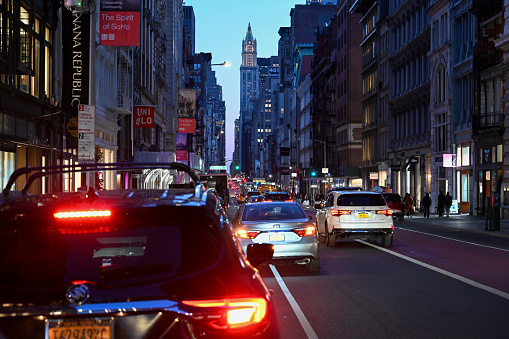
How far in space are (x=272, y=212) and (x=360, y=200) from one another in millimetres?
6393

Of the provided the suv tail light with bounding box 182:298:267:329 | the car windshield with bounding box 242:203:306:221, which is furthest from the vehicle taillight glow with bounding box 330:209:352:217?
the suv tail light with bounding box 182:298:267:329

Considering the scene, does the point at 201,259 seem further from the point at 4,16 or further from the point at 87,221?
the point at 4,16

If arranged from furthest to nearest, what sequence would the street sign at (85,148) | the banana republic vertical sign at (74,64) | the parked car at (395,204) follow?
the parked car at (395,204) → the banana republic vertical sign at (74,64) → the street sign at (85,148)

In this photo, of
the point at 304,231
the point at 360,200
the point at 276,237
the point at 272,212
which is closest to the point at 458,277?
the point at 304,231

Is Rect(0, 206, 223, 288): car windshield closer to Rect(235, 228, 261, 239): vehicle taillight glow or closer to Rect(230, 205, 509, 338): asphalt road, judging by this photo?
Rect(230, 205, 509, 338): asphalt road

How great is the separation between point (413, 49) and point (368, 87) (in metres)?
18.0

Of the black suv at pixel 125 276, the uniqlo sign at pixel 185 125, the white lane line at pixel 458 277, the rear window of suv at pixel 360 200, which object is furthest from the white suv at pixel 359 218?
the uniqlo sign at pixel 185 125

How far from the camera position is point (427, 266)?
16453mm

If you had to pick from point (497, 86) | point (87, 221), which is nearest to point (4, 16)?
point (87, 221)

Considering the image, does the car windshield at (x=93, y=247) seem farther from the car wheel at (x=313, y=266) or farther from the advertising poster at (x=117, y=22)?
the advertising poster at (x=117, y=22)

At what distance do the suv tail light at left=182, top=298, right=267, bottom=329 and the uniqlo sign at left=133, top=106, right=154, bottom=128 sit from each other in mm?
43149

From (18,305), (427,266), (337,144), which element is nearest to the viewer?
(18,305)

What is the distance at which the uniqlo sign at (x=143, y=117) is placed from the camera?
46.7m

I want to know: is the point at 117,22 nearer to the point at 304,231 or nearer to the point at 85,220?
the point at 304,231
